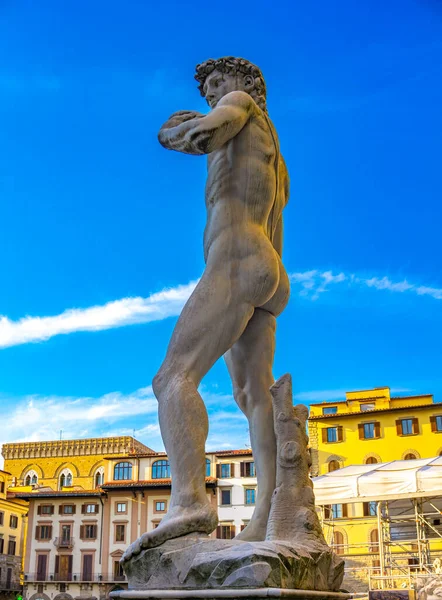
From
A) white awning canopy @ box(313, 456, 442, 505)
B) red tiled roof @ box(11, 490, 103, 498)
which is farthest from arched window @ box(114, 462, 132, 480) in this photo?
white awning canopy @ box(313, 456, 442, 505)

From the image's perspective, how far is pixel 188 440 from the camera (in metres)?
3.49

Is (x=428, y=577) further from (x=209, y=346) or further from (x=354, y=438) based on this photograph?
(x=354, y=438)

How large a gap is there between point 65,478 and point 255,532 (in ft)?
257

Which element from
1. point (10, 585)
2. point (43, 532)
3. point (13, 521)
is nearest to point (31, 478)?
point (13, 521)

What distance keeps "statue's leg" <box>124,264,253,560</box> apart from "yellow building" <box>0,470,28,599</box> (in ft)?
205

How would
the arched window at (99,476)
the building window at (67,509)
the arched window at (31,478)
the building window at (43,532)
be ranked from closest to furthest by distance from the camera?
the building window at (67,509), the building window at (43,532), the arched window at (99,476), the arched window at (31,478)

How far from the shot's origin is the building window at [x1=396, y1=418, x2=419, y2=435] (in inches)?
1967

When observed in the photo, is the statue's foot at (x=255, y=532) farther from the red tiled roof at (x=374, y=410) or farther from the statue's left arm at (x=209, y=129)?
the red tiled roof at (x=374, y=410)

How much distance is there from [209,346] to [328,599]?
1.30 m

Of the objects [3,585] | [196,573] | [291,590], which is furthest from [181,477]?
[3,585]

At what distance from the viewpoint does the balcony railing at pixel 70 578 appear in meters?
55.2

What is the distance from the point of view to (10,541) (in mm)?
63906

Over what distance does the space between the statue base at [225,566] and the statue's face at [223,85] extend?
2.52 meters

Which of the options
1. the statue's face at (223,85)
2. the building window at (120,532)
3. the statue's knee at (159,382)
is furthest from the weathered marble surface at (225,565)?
the building window at (120,532)
